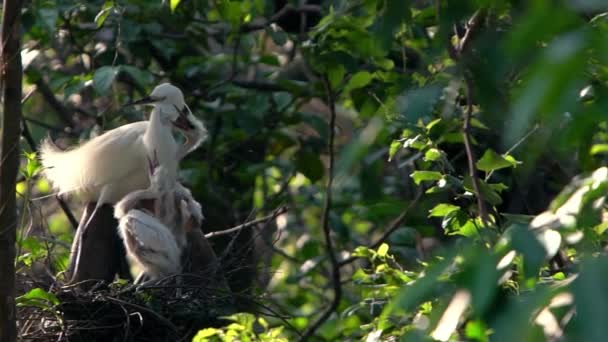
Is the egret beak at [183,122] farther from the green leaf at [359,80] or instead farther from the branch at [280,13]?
the branch at [280,13]

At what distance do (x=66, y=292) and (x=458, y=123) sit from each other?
1.50m

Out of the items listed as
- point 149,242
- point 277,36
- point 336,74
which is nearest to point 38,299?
point 149,242

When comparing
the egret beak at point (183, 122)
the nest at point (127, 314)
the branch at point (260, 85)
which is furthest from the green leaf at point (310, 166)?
the nest at point (127, 314)

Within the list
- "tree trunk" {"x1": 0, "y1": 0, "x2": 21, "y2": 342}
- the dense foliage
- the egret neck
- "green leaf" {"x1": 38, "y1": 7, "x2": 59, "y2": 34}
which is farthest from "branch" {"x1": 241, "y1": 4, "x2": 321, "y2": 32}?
"tree trunk" {"x1": 0, "y1": 0, "x2": 21, "y2": 342}

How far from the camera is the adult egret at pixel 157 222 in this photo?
4.26 m

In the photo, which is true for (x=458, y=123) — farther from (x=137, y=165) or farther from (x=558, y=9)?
(x=558, y=9)

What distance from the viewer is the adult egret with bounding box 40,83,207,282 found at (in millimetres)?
4422

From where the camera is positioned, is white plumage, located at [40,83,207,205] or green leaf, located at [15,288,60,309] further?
white plumage, located at [40,83,207,205]

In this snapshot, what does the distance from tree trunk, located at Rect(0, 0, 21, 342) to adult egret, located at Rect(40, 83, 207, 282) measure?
1.45 metres

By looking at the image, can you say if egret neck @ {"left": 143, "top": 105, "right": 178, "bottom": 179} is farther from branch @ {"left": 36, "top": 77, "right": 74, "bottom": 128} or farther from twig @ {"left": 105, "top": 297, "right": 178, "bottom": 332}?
branch @ {"left": 36, "top": 77, "right": 74, "bottom": 128}

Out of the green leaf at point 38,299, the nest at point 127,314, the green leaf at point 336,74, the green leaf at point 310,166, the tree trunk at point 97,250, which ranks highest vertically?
the green leaf at point 336,74

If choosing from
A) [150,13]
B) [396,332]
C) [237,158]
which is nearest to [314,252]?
[237,158]

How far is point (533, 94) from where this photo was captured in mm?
1053

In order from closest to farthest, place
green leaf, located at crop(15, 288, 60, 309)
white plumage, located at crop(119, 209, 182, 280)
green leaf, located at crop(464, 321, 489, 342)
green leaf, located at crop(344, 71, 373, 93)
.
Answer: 1. green leaf, located at crop(464, 321, 489, 342)
2. green leaf, located at crop(15, 288, 60, 309)
3. green leaf, located at crop(344, 71, 373, 93)
4. white plumage, located at crop(119, 209, 182, 280)
